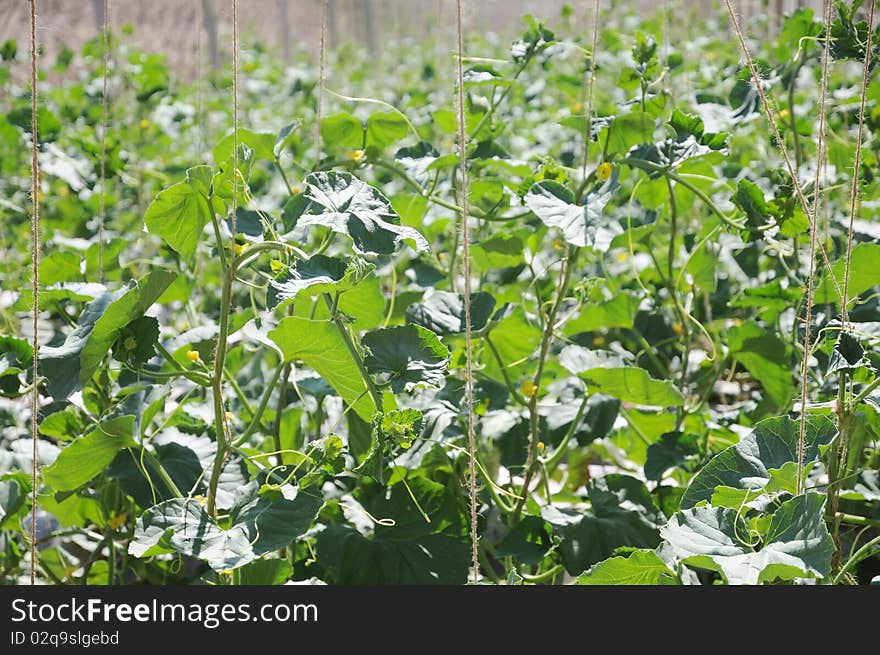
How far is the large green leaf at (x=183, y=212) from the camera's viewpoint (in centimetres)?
100

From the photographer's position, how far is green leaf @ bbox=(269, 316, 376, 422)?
39.0 inches

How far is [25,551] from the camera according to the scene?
4.59ft

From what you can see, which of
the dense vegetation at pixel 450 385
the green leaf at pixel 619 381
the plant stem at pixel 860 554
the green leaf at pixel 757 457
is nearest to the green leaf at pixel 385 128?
the dense vegetation at pixel 450 385

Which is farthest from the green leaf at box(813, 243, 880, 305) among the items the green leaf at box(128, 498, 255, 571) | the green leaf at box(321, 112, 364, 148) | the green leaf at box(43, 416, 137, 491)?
the green leaf at box(43, 416, 137, 491)

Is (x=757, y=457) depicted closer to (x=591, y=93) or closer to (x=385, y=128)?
(x=591, y=93)

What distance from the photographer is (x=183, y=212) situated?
1.05 meters

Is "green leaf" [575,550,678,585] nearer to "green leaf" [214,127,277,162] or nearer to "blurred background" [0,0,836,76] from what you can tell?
"green leaf" [214,127,277,162]

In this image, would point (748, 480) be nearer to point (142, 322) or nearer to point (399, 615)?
point (399, 615)

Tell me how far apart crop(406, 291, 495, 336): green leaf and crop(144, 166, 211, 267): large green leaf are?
0.98 feet

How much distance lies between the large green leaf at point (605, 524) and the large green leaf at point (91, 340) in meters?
0.59

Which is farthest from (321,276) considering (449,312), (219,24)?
(219,24)

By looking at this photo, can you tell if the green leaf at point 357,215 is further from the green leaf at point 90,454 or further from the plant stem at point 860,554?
the plant stem at point 860,554

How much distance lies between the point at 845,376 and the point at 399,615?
0.50 m

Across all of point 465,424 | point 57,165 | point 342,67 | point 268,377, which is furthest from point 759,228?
point 342,67
